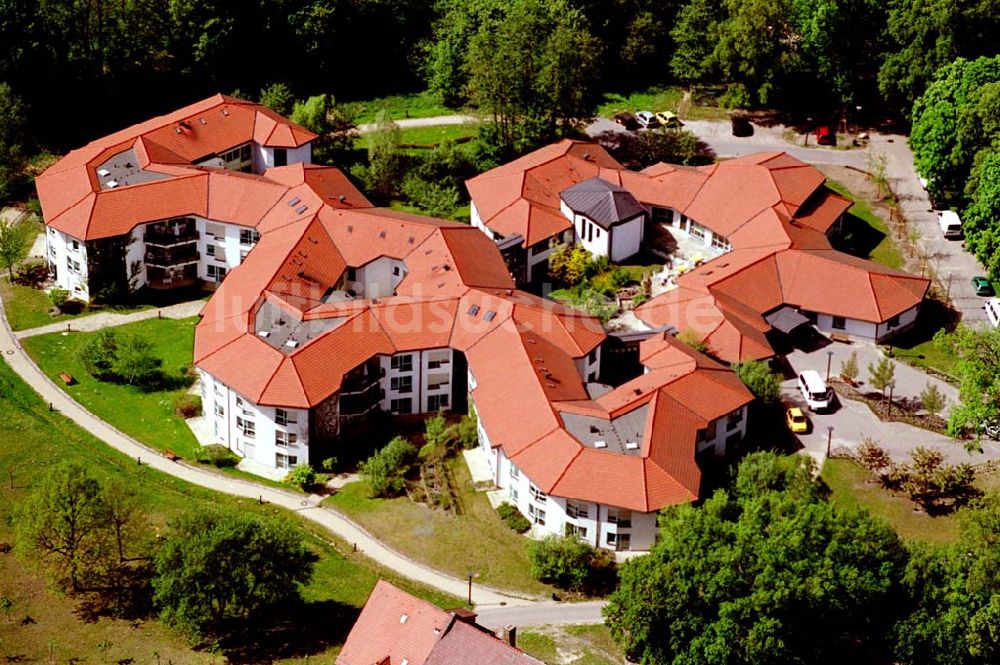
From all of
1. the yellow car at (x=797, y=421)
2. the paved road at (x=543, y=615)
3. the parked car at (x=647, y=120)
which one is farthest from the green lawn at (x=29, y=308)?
the yellow car at (x=797, y=421)

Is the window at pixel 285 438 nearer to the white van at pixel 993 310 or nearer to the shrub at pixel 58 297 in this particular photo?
the shrub at pixel 58 297

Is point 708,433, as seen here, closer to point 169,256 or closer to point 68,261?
point 169,256

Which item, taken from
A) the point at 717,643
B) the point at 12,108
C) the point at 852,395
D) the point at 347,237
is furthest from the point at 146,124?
the point at 717,643

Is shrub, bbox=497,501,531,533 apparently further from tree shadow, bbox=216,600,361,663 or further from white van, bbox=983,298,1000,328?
white van, bbox=983,298,1000,328

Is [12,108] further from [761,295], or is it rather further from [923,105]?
[923,105]

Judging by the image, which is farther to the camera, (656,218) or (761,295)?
(656,218)

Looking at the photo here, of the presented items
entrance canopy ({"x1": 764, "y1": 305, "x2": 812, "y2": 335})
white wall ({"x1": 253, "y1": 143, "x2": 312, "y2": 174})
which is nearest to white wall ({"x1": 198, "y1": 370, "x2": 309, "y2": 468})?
white wall ({"x1": 253, "y1": 143, "x2": 312, "y2": 174})
